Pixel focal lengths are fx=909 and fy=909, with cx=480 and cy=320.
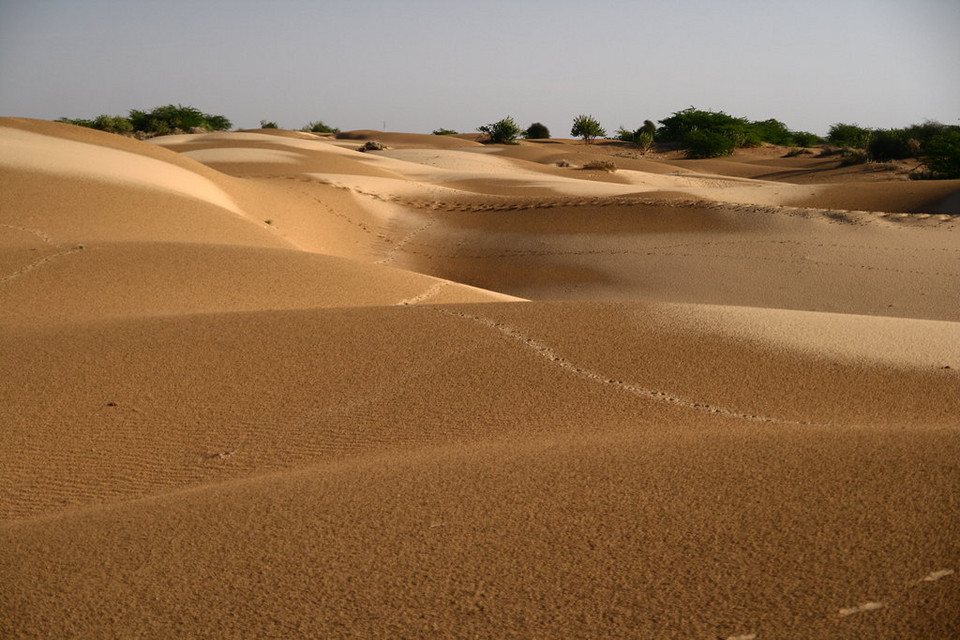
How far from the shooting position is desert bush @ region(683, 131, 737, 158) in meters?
43.8

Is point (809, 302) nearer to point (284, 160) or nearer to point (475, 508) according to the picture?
point (475, 508)

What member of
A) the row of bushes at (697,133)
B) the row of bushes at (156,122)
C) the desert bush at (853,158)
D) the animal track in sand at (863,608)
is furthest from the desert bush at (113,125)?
the animal track in sand at (863,608)

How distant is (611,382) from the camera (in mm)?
5938

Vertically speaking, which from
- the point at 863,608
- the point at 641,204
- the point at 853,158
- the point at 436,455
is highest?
the point at 853,158

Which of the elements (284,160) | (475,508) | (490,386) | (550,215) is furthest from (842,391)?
(284,160)

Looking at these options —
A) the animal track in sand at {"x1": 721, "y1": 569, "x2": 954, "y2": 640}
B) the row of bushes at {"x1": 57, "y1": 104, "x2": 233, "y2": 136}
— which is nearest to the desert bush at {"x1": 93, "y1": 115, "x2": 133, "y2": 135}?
the row of bushes at {"x1": 57, "y1": 104, "x2": 233, "y2": 136}

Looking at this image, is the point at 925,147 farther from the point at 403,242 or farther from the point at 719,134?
the point at 403,242

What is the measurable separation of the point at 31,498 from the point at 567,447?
2.62m

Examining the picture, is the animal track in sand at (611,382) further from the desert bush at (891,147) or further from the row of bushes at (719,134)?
the row of bushes at (719,134)

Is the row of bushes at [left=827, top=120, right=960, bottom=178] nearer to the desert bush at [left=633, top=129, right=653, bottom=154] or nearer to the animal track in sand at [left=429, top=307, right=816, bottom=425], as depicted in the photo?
the desert bush at [left=633, top=129, right=653, bottom=154]

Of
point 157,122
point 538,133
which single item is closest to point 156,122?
point 157,122

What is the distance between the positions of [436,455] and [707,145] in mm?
41734

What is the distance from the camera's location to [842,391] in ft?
19.0

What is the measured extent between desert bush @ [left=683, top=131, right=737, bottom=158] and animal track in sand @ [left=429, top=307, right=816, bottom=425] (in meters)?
38.9
